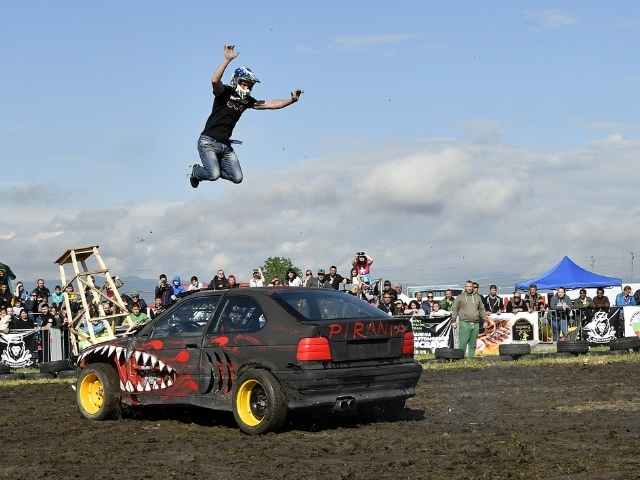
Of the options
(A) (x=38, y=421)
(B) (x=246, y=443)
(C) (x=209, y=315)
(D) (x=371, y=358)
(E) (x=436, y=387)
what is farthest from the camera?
(E) (x=436, y=387)

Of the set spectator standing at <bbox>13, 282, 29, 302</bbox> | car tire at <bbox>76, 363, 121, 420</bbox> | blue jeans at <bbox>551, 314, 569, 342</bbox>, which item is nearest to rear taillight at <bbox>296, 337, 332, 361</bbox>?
car tire at <bbox>76, 363, 121, 420</bbox>

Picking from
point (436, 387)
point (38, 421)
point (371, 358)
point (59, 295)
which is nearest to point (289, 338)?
point (371, 358)

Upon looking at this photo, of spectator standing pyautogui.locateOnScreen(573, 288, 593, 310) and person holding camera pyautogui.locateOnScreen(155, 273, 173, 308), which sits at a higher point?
person holding camera pyautogui.locateOnScreen(155, 273, 173, 308)

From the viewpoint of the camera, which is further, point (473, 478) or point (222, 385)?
point (222, 385)

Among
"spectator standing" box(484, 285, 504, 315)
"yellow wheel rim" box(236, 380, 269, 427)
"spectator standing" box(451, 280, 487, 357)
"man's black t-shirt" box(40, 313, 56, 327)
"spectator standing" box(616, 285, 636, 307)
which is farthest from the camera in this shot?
"spectator standing" box(616, 285, 636, 307)

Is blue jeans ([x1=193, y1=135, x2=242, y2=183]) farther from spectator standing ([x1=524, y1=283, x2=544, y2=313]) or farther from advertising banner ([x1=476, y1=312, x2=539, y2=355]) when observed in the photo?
spectator standing ([x1=524, y1=283, x2=544, y2=313])

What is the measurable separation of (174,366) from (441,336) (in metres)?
11.6

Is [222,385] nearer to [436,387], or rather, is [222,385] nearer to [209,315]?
[209,315]

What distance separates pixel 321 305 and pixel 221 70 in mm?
2753

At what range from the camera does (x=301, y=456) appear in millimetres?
7074

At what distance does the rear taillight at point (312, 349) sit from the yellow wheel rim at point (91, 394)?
9.53ft

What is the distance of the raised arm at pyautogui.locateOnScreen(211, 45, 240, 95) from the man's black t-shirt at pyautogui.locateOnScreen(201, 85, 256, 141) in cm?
15

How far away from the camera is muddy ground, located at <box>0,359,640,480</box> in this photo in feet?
21.0

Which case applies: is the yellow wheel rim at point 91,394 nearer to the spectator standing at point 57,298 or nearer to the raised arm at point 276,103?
the raised arm at point 276,103
